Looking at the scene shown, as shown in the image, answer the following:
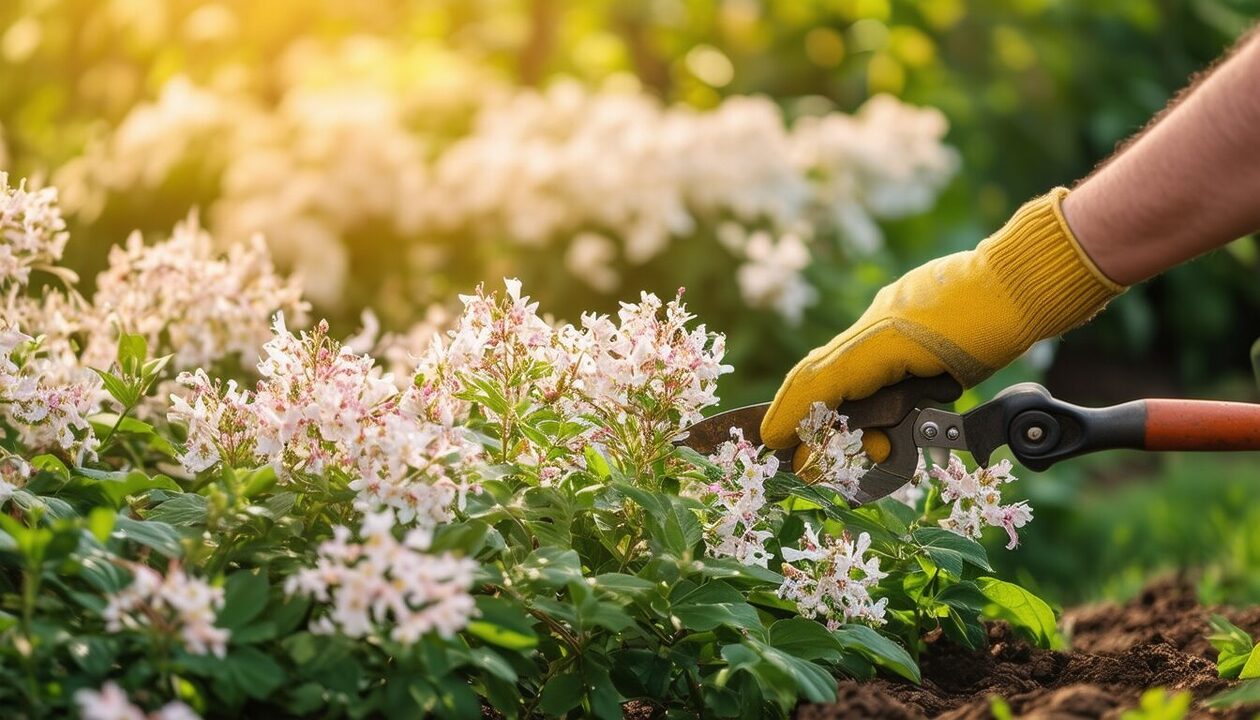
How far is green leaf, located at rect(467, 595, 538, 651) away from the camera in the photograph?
1.44 meters

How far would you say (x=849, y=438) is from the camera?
186 centimetres

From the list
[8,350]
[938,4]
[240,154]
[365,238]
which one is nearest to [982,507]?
[8,350]

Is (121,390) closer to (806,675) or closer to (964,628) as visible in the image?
(806,675)

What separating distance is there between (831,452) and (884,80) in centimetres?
451

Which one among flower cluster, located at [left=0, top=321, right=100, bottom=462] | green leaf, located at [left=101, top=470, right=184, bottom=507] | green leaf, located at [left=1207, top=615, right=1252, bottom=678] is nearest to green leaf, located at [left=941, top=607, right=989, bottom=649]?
green leaf, located at [left=1207, top=615, right=1252, bottom=678]

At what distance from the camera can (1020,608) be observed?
6.61 ft

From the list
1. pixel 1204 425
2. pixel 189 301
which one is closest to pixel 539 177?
pixel 189 301

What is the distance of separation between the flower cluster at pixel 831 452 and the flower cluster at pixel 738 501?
9 centimetres

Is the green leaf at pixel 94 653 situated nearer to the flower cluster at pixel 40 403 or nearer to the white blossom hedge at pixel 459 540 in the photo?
the white blossom hedge at pixel 459 540

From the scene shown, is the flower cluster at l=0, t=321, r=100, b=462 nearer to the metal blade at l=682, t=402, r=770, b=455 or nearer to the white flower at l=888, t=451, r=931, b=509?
the metal blade at l=682, t=402, r=770, b=455

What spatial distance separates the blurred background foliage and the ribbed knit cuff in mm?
2386

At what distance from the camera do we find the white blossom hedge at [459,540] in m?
1.38

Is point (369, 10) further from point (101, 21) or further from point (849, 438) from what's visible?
point (849, 438)

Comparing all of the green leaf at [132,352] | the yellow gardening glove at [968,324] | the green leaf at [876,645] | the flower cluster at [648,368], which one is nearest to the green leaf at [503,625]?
the flower cluster at [648,368]
